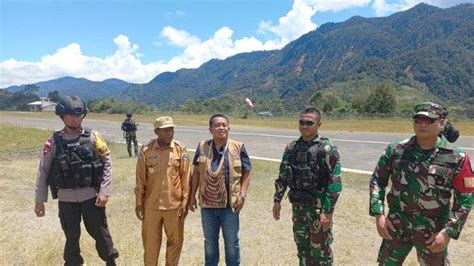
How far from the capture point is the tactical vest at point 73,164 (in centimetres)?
369

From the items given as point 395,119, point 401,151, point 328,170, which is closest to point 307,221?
point 328,170

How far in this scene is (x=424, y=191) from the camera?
2865 mm

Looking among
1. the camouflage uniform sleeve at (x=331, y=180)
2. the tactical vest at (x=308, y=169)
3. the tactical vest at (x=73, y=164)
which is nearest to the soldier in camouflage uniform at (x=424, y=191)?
the camouflage uniform sleeve at (x=331, y=180)

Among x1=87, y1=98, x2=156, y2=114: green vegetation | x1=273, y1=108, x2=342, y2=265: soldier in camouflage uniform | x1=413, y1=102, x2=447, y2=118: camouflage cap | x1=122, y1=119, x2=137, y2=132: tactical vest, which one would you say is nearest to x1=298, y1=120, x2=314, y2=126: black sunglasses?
x1=273, y1=108, x2=342, y2=265: soldier in camouflage uniform

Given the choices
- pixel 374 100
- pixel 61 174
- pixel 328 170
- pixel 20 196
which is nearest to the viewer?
pixel 328 170

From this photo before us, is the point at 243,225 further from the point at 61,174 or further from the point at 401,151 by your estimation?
the point at 401,151

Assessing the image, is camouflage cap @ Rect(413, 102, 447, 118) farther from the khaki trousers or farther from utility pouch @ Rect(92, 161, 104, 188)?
utility pouch @ Rect(92, 161, 104, 188)

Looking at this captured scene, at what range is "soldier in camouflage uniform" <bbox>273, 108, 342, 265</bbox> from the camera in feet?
11.1

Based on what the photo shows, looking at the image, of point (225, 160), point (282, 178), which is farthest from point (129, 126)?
point (282, 178)

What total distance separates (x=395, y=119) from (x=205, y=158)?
36007 millimetres

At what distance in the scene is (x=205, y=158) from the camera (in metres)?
3.73

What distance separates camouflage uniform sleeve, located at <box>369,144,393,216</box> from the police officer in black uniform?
2561mm

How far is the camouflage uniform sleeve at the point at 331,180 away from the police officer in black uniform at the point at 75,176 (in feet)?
7.16

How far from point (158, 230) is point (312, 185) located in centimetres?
160
